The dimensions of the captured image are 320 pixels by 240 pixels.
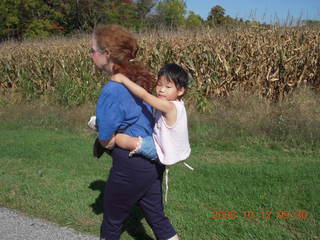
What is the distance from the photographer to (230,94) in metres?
9.64

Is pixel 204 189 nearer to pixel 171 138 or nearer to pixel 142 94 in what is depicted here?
pixel 171 138

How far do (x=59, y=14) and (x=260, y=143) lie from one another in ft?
98.0

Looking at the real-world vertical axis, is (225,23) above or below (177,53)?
above

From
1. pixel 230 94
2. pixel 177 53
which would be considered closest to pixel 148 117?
pixel 230 94

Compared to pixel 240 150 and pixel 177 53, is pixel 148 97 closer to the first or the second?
pixel 240 150

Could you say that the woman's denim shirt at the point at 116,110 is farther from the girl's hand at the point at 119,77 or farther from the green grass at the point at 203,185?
the green grass at the point at 203,185

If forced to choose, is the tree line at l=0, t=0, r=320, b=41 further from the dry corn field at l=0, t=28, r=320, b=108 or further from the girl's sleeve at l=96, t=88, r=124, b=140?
the girl's sleeve at l=96, t=88, r=124, b=140

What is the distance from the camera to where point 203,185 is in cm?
491

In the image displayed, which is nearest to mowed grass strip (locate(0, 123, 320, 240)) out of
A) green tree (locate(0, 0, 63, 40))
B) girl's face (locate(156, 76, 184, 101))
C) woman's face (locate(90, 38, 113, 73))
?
girl's face (locate(156, 76, 184, 101))

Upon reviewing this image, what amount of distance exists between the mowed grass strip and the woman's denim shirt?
4.85 ft

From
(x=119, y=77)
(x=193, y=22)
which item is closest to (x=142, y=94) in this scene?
(x=119, y=77)

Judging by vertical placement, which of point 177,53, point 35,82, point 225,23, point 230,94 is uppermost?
point 225,23

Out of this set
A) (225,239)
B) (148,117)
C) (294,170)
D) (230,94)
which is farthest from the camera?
(230,94)

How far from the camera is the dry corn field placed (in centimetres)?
920
